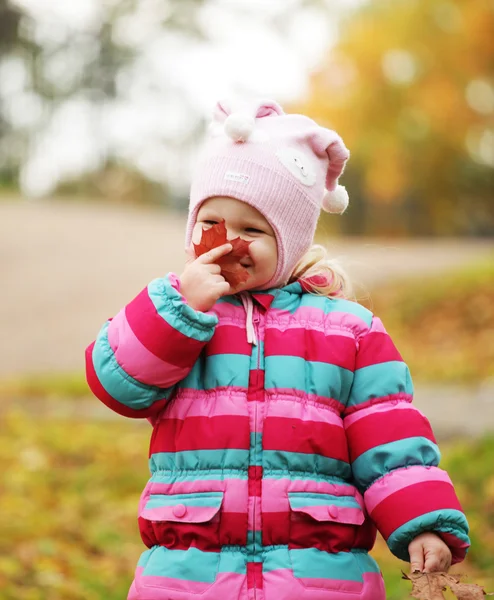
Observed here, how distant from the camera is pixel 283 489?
182cm

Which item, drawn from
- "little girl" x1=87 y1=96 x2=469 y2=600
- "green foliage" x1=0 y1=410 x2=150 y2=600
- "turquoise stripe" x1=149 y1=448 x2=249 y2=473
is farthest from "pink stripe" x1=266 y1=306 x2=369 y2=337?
"green foliage" x1=0 y1=410 x2=150 y2=600

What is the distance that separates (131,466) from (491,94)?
11.8 meters

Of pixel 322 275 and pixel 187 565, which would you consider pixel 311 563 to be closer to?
pixel 187 565

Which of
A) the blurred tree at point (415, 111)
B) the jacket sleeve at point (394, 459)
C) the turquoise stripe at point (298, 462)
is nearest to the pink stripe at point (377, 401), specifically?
the jacket sleeve at point (394, 459)

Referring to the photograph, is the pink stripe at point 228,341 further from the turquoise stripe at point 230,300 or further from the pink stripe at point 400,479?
the pink stripe at point 400,479

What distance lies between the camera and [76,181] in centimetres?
2536

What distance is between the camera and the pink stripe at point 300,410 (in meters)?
1.88

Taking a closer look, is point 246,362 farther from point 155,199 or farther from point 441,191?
point 155,199

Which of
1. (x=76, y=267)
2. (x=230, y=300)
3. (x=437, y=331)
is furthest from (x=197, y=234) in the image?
(x=76, y=267)

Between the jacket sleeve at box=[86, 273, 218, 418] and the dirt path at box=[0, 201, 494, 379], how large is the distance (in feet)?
14.6

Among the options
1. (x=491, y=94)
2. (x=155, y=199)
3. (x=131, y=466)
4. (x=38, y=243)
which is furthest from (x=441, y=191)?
(x=131, y=466)

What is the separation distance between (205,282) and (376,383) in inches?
17.8

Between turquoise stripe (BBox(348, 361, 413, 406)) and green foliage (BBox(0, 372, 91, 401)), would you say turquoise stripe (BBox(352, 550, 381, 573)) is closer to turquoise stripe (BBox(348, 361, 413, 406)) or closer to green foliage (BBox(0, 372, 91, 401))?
turquoise stripe (BBox(348, 361, 413, 406))

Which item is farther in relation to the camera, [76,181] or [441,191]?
[76,181]
